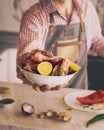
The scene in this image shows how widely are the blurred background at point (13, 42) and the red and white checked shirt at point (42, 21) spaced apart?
0.03 metres

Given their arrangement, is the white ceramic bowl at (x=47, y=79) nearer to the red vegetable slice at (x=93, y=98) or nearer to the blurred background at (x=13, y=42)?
the red vegetable slice at (x=93, y=98)

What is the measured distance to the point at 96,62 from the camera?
5.75 ft

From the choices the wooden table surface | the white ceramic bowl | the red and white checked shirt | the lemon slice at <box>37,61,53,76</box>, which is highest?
the red and white checked shirt

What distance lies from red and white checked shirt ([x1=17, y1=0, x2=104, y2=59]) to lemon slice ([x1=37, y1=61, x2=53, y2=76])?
57 cm

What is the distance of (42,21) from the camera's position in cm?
167

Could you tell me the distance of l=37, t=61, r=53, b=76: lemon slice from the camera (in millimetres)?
1069

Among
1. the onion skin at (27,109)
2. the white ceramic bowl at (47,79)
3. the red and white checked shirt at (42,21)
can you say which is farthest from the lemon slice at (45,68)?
the red and white checked shirt at (42,21)

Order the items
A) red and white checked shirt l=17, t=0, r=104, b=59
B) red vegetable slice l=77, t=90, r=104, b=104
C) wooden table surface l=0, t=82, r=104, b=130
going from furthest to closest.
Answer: red and white checked shirt l=17, t=0, r=104, b=59 < red vegetable slice l=77, t=90, r=104, b=104 < wooden table surface l=0, t=82, r=104, b=130

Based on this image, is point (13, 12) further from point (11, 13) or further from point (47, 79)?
point (47, 79)

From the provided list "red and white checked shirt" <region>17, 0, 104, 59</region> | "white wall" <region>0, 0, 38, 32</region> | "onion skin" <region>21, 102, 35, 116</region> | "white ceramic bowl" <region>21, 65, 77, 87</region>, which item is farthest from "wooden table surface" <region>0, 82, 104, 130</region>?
"white wall" <region>0, 0, 38, 32</region>

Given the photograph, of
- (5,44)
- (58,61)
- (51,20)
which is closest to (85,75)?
(51,20)

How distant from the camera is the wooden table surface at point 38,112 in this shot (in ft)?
3.47

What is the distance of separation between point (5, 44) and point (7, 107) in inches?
25.7

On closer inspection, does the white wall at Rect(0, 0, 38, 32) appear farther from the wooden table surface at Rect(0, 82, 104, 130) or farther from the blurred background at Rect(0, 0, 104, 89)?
the wooden table surface at Rect(0, 82, 104, 130)
